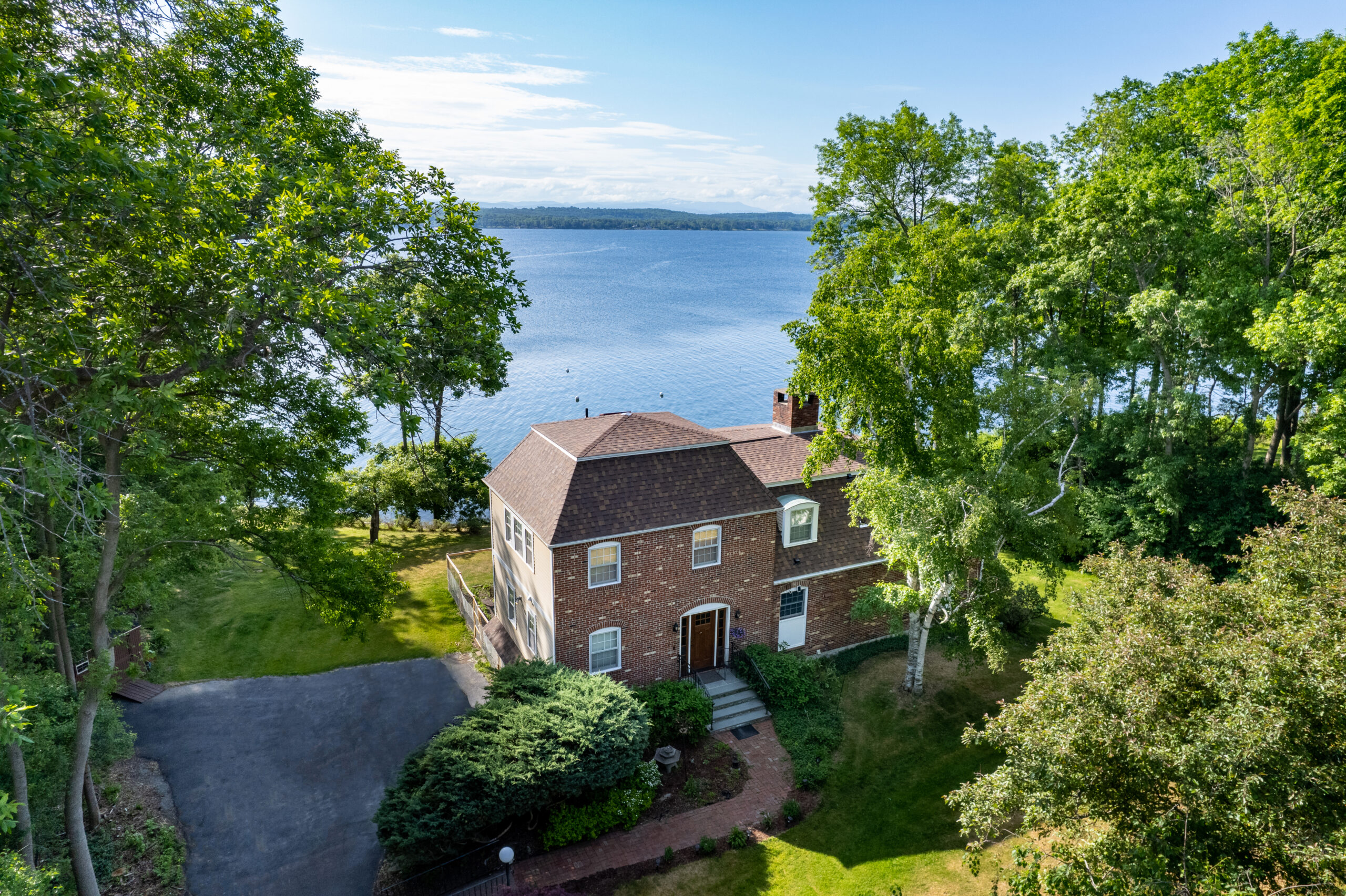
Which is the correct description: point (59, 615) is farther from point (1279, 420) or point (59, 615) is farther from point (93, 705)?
point (1279, 420)

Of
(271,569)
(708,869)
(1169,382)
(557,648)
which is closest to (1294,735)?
(708,869)

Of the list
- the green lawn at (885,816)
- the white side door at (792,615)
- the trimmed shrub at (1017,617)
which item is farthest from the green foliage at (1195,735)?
the trimmed shrub at (1017,617)

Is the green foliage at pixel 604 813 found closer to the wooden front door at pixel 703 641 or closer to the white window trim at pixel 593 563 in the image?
the wooden front door at pixel 703 641

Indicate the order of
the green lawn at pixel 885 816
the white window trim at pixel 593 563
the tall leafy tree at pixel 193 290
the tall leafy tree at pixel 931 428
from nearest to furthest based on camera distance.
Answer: the tall leafy tree at pixel 193 290 < the green lawn at pixel 885 816 < the tall leafy tree at pixel 931 428 < the white window trim at pixel 593 563

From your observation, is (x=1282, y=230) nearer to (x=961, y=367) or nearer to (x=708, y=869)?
(x=961, y=367)

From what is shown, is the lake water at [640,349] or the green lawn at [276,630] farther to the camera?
the lake water at [640,349]

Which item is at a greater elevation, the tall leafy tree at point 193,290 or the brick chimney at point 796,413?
the tall leafy tree at point 193,290

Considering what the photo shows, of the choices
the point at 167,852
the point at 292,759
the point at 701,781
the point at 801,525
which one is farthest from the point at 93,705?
the point at 801,525
